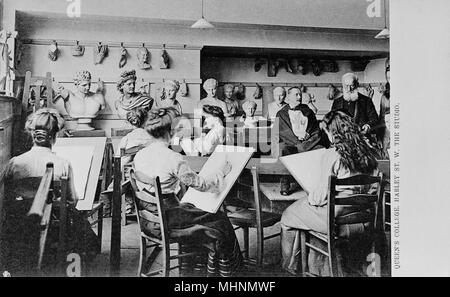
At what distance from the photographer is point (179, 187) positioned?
5.08 feet

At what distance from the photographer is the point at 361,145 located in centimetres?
164

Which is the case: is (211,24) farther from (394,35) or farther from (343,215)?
(343,215)

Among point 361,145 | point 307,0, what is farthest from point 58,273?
point 307,0

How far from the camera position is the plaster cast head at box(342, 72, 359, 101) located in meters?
1.66

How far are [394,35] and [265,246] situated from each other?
0.87 metres

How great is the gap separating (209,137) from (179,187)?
0.65 feet

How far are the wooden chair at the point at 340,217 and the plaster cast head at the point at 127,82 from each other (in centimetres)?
74

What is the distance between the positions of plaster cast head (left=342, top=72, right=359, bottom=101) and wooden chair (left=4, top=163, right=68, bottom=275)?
1.01 metres

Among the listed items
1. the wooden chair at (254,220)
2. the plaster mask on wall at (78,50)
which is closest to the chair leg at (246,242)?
the wooden chair at (254,220)

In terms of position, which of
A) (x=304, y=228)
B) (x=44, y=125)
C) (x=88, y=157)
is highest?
(x=44, y=125)

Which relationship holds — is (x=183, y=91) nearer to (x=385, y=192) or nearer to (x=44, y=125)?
(x=44, y=125)

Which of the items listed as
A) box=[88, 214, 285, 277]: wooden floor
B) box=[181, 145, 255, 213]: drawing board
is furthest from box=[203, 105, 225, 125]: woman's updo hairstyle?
box=[88, 214, 285, 277]: wooden floor

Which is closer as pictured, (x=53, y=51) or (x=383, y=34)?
(x=53, y=51)

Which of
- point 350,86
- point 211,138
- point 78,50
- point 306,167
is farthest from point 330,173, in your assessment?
point 78,50
